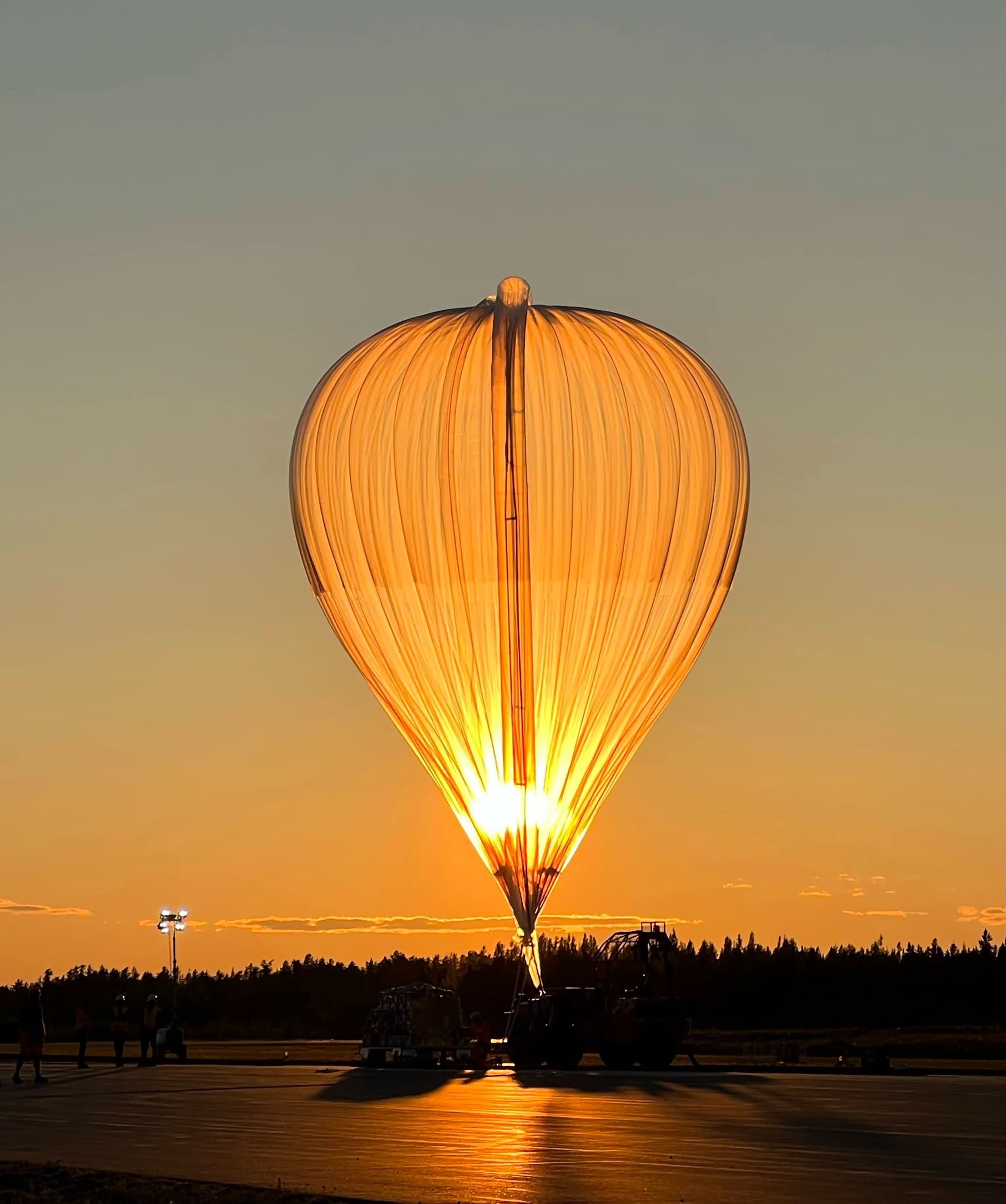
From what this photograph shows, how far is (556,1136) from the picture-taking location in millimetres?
21578

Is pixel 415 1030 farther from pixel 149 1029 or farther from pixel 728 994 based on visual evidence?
pixel 728 994

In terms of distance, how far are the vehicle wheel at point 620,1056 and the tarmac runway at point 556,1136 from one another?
11.1 ft

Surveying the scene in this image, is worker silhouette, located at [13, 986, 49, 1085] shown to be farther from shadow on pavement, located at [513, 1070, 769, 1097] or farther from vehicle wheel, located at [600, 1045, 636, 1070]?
vehicle wheel, located at [600, 1045, 636, 1070]

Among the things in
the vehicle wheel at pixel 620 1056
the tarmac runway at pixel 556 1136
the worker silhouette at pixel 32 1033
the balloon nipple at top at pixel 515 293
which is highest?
the balloon nipple at top at pixel 515 293

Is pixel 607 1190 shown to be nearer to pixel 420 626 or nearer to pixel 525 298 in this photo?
pixel 420 626

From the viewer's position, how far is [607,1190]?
16.5 metres

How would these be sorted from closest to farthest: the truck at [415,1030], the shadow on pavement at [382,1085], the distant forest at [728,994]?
the shadow on pavement at [382,1085] < the truck at [415,1030] < the distant forest at [728,994]

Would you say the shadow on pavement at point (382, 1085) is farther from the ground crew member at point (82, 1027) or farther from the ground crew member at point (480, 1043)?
the ground crew member at point (82, 1027)

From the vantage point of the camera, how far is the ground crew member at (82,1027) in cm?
4228

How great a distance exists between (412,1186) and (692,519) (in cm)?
2454

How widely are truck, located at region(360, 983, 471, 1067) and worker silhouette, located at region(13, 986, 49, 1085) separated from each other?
8520 mm

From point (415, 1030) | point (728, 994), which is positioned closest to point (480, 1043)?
point (415, 1030)

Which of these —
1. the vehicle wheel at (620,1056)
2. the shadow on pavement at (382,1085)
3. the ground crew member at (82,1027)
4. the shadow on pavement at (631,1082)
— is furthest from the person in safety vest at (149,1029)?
the vehicle wheel at (620,1056)

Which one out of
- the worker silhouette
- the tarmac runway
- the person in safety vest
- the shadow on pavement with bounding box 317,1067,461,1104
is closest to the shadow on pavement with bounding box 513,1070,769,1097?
the tarmac runway
